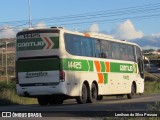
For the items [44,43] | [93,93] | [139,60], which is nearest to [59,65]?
[44,43]

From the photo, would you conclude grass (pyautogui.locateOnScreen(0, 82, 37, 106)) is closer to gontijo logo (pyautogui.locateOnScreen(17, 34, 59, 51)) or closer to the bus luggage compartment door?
the bus luggage compartment door

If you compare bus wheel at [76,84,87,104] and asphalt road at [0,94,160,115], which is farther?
bus wheel at [76,84,87,104]

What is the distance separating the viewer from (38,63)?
24.7 m

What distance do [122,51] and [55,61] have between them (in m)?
8.51

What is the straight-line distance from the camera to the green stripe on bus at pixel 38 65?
24.4 m

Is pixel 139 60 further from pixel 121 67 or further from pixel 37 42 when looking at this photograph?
pixel 37 42

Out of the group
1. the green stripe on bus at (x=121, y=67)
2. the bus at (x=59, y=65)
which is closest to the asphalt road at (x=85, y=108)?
the bus at (x=59, y=65)

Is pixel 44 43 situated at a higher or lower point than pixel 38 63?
higher

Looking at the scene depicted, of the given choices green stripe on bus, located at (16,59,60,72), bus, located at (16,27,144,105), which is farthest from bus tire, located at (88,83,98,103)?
green stripe on bus, located at (16,59,60,72)

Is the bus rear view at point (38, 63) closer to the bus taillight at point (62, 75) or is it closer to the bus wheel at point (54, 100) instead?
the bus taillight at point (62, 75)

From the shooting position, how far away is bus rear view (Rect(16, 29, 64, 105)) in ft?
80.2

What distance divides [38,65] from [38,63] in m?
0.09

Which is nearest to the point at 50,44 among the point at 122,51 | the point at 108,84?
the point at 108,84

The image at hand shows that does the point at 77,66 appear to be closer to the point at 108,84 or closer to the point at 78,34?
the point at 78,34
